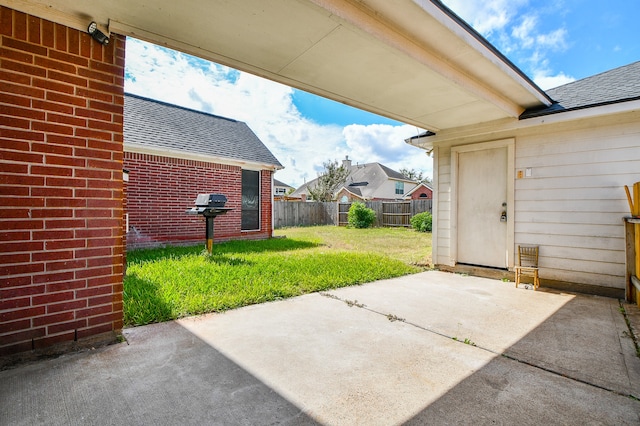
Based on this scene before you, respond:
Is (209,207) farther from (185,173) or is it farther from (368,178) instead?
(368,178)

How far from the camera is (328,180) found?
2962cm

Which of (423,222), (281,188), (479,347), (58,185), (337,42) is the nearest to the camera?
(58,185)

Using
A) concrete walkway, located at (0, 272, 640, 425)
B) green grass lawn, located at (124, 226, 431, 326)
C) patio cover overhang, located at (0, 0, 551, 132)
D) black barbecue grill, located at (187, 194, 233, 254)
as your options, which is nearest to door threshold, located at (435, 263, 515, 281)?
green grass lawn, located at (124, 226, 431, 326)

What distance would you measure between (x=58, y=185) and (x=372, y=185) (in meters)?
31.8

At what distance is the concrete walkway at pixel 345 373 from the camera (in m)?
1.65

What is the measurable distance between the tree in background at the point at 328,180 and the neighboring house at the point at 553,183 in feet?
76.4

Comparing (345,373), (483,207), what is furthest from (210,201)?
(483,207)

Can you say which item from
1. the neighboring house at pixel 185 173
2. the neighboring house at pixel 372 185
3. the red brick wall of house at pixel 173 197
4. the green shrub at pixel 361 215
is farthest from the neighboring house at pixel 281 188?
the red brick wall of house at pixel 173 197

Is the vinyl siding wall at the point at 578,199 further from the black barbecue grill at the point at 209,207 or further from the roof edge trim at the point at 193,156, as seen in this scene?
the roof edge trim at the point at 193,156

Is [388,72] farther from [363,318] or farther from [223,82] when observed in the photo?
[223,82]

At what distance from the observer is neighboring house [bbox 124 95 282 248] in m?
7.64

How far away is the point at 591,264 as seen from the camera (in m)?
4.25

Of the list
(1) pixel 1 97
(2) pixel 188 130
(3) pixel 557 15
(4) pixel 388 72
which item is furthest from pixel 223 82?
(3) pixel 557 15

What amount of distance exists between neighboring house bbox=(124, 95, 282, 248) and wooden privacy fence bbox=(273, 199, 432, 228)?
6.47 meters
